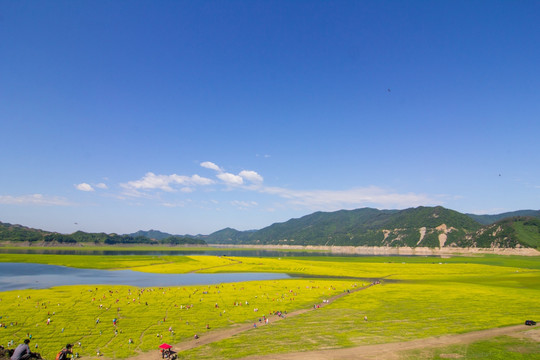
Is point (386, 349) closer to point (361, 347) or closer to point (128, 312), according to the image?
point (361, 347)

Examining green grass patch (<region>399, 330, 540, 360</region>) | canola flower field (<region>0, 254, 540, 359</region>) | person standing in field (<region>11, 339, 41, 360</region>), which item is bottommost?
canola flower field (<region>0, 254, 540, 359</region>)

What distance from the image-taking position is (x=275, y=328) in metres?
43.6

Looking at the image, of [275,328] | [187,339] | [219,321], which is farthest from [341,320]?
[187,339]

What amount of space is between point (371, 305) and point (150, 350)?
40881 millimetres

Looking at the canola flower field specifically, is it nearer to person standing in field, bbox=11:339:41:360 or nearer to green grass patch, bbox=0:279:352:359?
green grass patch, bbox=0:279:352:359

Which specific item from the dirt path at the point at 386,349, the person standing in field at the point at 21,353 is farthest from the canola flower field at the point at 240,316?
the person standing in field at the point at 21,353

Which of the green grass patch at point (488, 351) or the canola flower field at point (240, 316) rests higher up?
the green grass patch at point (488, 351)

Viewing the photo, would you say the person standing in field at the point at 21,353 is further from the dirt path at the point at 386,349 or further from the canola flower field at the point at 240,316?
the dirt path at the point at 386,349

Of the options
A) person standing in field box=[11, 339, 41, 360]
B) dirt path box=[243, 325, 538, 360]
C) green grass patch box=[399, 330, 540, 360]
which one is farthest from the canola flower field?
person standing in field box=[11, 339, 41, 360]

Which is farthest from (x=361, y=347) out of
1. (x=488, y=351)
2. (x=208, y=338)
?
(x=208, y=338)

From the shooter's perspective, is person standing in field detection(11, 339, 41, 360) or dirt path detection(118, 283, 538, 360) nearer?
person standing in field detection(11, 339, 41, 360)

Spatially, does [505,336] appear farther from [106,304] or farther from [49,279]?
[49,279]

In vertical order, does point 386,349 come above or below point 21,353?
below

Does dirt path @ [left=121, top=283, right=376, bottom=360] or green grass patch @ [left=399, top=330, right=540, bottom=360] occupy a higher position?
green grass patch @ [left=399, top=330, right=540, bottom=360]
